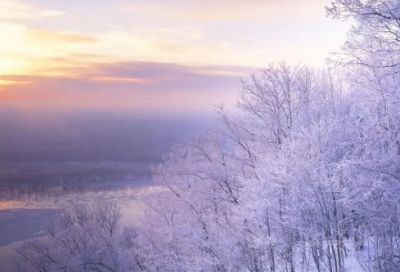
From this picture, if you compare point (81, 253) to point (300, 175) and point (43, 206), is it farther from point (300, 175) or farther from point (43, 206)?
point (43, 206)

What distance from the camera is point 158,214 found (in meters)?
24.5

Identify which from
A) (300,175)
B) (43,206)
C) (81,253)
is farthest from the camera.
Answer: (43,206)

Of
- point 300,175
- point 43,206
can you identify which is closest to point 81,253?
point 300,175

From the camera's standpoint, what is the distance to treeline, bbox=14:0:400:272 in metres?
9.09

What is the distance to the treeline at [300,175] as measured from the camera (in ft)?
29.8

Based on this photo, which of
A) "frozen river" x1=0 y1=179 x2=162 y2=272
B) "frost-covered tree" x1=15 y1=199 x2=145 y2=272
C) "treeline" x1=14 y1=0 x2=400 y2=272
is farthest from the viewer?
A: "frozen river" x1=0 y1=179 x2=162 y2=272

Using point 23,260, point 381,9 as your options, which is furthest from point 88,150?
point 381,9

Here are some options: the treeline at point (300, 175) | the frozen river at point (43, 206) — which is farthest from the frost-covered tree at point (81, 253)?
the frozen river at point (43, 206)

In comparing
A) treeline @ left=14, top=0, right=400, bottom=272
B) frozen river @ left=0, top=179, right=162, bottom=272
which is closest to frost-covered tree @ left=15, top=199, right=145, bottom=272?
treeline @ left=14, top=0, right=400, bottom=272

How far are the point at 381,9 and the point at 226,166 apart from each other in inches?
453

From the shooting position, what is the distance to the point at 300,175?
10.8 meters

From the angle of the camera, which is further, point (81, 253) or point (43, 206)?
point (43, 206)

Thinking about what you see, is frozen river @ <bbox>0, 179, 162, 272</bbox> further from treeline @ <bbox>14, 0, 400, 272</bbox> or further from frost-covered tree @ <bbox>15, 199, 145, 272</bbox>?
treeline @ <bbox>14, 0, 400, 272</bbox>

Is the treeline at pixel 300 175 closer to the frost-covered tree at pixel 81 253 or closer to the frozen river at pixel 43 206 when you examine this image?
the frost-covered tree at pixel 81 253
